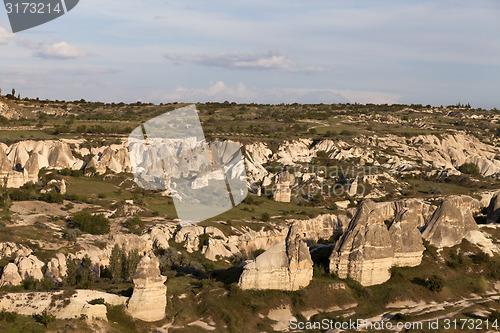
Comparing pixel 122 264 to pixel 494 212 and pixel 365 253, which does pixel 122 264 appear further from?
pixel 494 212

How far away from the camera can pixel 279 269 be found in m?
38.7

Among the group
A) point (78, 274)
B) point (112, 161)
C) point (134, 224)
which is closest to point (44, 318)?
point (78, 274)

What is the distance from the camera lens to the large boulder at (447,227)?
47.5m

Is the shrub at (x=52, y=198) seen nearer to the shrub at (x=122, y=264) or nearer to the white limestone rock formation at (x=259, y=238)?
the shrub at (x=122, y=264)

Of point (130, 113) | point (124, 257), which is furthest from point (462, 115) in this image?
point (124, 257)

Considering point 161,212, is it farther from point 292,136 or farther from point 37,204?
point 292,136

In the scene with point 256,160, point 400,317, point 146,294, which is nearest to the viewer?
point 146,294

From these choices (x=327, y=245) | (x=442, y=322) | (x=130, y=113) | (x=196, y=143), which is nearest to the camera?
(x=442, y=322)

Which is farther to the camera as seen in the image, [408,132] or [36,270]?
[408,132]

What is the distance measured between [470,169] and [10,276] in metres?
82.0

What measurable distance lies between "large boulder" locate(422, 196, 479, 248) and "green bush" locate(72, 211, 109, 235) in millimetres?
26251

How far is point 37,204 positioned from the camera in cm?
5944

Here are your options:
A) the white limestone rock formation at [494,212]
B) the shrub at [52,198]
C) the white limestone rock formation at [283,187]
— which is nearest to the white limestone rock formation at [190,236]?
the shrub at [52,198]

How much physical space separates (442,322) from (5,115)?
309 ft
